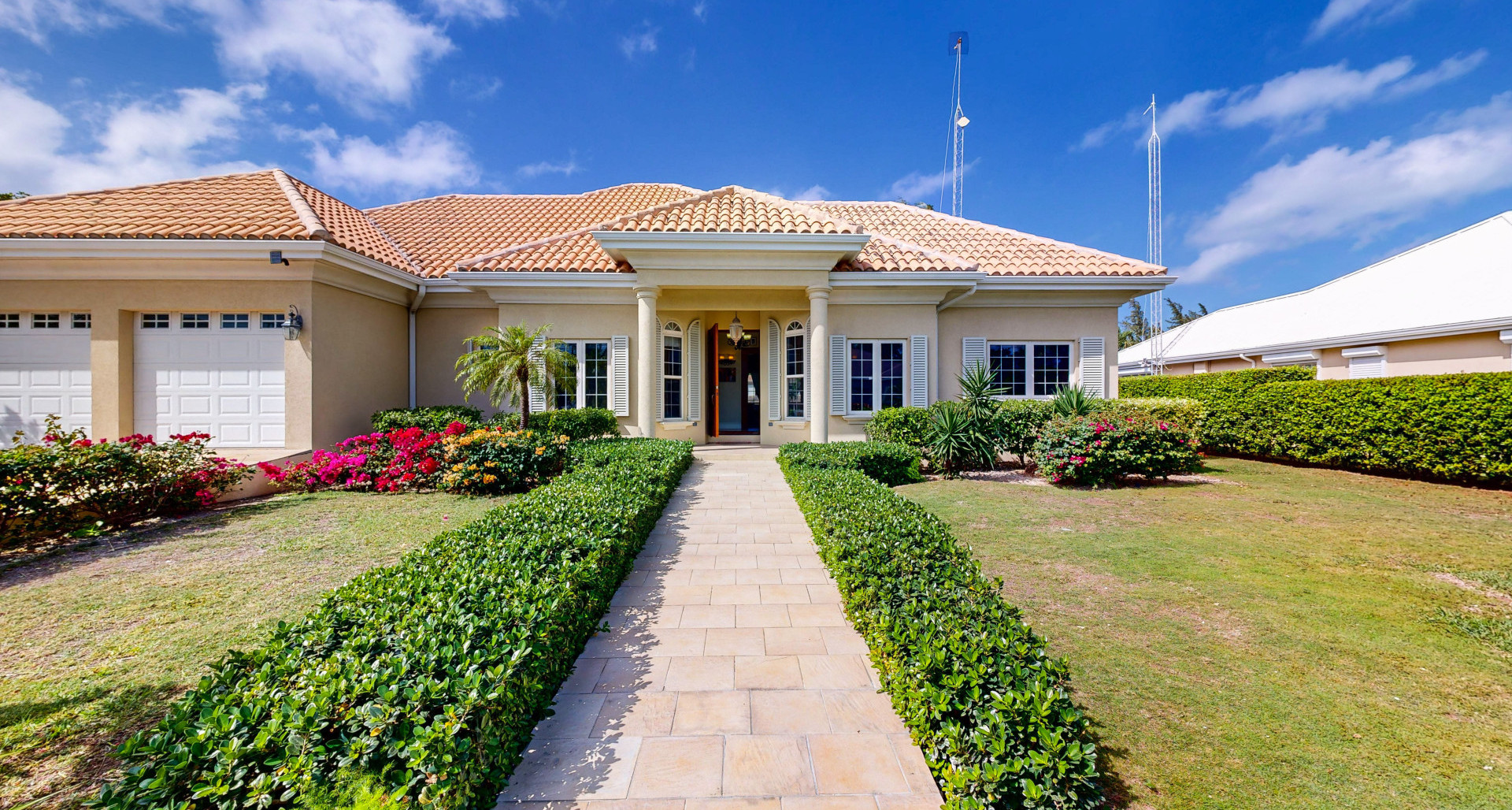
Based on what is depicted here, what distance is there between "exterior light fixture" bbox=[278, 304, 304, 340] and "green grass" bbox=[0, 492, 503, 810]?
11.6ft

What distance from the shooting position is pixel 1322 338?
1502 centimetres

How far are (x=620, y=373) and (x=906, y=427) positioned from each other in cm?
609

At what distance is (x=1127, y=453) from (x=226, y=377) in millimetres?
15421

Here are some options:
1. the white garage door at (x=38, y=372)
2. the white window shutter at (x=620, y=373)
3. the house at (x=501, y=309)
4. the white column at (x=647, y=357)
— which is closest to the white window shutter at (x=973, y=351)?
the house at (x=501, y=309)

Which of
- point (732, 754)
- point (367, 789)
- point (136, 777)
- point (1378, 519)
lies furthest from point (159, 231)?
point (1378, 519)

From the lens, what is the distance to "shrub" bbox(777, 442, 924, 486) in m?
8.37

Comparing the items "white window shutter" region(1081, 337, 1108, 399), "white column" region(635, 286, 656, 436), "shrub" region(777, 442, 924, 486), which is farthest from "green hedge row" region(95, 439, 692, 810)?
"white window shutter" region(1081, 337, 1108, 399)

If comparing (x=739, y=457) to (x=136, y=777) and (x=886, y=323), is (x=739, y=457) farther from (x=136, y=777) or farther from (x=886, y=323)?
(x=136, y=777)

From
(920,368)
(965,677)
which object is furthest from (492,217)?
(965,677)

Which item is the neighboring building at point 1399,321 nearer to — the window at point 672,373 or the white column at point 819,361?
the white column at point 819,361

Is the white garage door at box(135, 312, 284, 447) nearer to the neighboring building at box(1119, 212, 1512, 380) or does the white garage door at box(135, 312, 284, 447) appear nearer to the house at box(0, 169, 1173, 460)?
the house at box(0, 169, 1173, 460)

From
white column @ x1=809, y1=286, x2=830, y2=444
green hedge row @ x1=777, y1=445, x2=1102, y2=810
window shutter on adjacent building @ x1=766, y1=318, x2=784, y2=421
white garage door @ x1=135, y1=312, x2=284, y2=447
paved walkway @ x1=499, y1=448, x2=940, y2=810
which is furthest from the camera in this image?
window shutter on adjacent building @ x1=766, y1=318, x2=784, y2=421

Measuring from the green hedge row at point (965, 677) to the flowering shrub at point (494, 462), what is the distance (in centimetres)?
609

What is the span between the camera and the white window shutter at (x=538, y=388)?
9.87 metres
